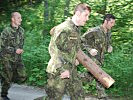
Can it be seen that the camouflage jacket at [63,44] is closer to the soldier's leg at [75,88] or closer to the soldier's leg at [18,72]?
the soldier's leg at [75,88]

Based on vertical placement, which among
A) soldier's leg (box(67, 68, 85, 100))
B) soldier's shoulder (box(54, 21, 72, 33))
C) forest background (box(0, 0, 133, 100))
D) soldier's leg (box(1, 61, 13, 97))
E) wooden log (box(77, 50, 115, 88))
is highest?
soldier's shoulder (box(54, 21, 72, 33))

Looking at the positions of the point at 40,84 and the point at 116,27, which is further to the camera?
the point at 116,27

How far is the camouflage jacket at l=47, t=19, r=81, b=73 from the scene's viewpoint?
5.52 metres

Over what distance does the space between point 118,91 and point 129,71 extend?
71cm

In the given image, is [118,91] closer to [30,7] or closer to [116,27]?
[116,27]

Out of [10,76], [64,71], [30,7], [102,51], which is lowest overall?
[30,7]

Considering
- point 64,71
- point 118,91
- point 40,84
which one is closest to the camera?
point 64,71

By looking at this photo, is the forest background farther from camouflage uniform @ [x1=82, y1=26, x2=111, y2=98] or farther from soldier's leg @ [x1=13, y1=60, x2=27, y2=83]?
soldier's leg @ [x1=13, y1=60, x2=27, y2=83]

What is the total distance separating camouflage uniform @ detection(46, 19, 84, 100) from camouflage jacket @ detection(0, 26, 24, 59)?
2.21 metres

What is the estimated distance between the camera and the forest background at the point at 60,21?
995cm

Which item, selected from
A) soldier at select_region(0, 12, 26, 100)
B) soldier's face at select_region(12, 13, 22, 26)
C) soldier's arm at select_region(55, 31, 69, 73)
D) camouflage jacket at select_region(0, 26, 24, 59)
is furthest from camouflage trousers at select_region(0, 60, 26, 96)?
soldier's arm at select_region(55, 31, 69, 73)

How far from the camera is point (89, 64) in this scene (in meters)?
5.99

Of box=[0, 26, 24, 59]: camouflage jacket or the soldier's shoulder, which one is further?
box=[0, 26, 24, 59]: camouflage jacket

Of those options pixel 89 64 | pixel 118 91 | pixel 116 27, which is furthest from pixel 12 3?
pixel 89 64
